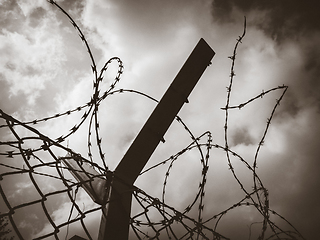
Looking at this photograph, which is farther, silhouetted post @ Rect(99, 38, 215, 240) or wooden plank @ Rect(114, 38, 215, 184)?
wooden plank @ Rect(114, 38, 215, 184)

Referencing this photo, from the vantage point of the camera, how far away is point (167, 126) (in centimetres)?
183

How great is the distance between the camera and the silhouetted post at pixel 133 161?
4.60 feet

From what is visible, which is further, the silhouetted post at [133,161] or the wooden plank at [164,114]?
the wooden plank at [164,114]

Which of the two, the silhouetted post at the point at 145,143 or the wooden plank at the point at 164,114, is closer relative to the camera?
the silhouetted post at the point at 145,143

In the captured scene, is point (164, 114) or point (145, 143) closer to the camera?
point (145, 143)

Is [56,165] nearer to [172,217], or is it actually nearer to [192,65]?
[172,217]

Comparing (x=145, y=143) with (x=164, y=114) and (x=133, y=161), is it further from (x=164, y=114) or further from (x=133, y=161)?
(x=164, y=114)

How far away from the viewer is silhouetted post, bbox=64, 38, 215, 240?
4.60 ft

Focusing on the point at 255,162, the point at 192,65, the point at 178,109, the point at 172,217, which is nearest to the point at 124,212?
the point at 172,217

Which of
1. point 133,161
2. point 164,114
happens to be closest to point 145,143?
point 133,161

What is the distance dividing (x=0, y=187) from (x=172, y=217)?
1073 mm

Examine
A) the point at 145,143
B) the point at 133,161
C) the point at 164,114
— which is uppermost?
the point at 164,114

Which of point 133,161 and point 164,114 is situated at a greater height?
point 164,114

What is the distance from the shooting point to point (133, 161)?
161cm
